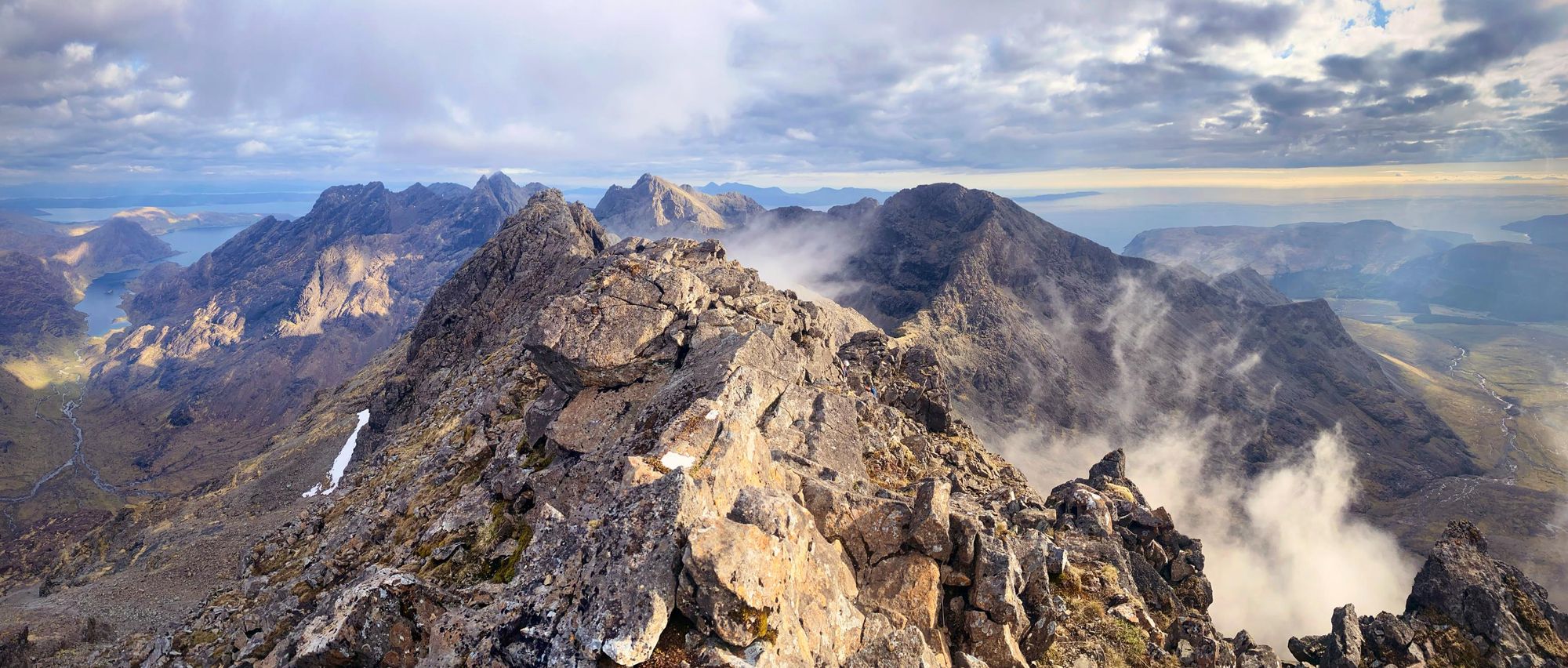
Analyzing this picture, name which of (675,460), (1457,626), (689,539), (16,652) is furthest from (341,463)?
(1457,626)

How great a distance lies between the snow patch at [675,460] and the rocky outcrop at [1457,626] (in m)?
36.4

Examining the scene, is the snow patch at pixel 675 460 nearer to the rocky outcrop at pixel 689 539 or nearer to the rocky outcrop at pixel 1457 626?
the rocky outcrop at pixel 689 539

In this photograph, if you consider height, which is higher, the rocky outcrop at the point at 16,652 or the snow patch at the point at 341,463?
the rocky outcrop at the point at 16,652

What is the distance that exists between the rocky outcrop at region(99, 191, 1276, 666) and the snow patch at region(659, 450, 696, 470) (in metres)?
0.10

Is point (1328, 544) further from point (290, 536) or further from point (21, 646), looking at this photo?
point (21, 646)

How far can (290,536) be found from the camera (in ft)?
128

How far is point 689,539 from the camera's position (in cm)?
1332

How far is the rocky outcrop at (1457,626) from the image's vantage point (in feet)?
111

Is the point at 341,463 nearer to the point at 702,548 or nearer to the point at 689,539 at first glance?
the point at 689,539

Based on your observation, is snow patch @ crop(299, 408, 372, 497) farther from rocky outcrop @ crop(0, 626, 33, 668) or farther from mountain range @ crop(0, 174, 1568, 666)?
rocky outcrop @ crop(0, 626, 33, 668)

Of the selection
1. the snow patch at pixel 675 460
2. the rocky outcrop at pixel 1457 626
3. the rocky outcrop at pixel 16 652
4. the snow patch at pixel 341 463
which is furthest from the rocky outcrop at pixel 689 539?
the snow patch at pixel 341 463

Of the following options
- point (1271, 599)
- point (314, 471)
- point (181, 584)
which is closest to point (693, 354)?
point (181, 584)

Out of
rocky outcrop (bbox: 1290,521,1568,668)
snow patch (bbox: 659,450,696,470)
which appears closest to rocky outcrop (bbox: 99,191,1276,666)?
snow patch (bbox: 659,450,696,470)

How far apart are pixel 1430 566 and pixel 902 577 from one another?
4662cm
